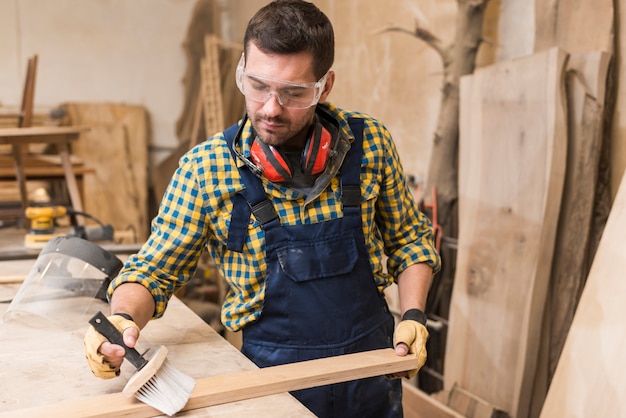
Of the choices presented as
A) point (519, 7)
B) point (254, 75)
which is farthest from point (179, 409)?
point (519, 7)

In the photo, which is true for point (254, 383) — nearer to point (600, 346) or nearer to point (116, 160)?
point (600, 346)

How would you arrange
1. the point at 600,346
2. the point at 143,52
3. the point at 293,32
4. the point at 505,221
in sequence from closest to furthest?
the point at 293,32 < the point at 600,346 < the point at 505,221 < the point at 143,52

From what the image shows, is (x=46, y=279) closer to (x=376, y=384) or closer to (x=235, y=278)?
(x=235, y=278)

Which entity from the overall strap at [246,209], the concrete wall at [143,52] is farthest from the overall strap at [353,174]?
the concrete wall at [143,52]

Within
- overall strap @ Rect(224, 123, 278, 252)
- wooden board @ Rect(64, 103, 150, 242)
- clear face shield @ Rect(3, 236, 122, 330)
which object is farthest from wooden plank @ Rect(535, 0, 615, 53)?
wooden board @ Rect(64, 103, 150, 242)

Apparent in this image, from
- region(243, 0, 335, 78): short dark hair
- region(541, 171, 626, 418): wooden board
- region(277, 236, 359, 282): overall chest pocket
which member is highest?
region(243, 0, 335, 78): short dark hair

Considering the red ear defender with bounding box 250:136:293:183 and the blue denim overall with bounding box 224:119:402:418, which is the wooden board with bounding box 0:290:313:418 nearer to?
the blue denim overall with bounding box 224:119:402:418

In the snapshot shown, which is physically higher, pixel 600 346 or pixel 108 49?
pixel 108 49

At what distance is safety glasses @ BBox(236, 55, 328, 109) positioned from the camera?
6.10 feet

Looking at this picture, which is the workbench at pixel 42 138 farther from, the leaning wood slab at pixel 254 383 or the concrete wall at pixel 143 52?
the leaning wood slab at pixel 254 383

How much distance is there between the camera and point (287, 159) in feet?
6.57

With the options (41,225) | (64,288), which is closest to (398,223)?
(64,288)

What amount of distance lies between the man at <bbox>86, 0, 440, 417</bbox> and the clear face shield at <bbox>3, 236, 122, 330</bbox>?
494 mm

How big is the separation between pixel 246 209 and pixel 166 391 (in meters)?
0.59
